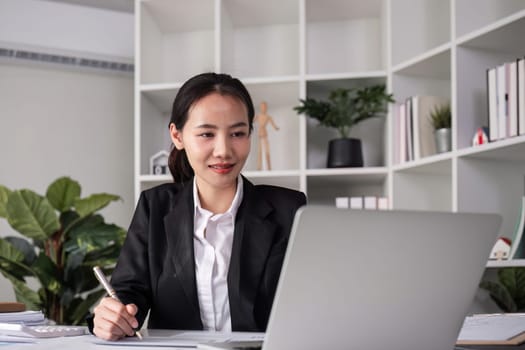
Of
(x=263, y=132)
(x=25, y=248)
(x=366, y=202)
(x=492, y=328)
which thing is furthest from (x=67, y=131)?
(x=492, y=328)

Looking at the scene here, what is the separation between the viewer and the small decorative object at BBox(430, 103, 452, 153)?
9.46ft

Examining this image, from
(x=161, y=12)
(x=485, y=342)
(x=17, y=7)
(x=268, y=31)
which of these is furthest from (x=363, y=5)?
(x=485, y=342)

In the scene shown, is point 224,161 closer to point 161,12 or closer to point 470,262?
point 470,262

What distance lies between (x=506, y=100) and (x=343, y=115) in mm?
987

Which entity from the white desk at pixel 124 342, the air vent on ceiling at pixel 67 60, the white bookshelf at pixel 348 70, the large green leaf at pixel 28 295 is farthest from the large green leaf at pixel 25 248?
the white desk at pixel 124 342

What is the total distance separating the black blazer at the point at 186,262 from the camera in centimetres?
159

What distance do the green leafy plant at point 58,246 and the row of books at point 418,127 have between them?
152 centimetres

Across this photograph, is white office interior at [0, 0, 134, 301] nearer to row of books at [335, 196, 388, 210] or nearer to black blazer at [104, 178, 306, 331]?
row of books at [335, 196, 388, 210]

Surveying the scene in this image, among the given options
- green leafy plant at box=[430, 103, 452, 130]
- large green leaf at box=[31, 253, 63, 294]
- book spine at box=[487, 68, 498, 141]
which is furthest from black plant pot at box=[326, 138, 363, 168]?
large green leaf at box=[31, 253, 63, 294]

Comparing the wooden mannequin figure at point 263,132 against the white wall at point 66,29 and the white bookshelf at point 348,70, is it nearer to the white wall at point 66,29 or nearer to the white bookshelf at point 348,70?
the white bookshelf at point 348,70

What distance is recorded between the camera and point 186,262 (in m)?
1.60

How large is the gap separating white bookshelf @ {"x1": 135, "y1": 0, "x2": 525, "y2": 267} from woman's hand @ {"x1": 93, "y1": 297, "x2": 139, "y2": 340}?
175cm

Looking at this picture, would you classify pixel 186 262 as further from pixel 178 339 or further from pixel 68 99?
pixel 68 99

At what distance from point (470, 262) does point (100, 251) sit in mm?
2862
